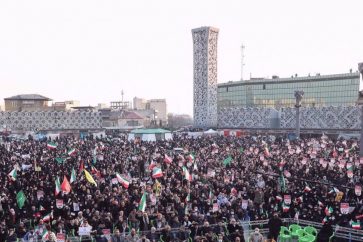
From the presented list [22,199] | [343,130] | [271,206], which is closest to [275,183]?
[271,206]

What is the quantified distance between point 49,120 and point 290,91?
55.4 meters

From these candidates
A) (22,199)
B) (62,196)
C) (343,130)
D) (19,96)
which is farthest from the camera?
(19,96)

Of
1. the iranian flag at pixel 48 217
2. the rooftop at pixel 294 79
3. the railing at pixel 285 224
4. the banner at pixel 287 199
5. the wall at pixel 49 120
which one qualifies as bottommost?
the railing at pixel 285 224

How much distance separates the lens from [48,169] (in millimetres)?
21531

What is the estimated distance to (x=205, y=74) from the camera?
194 ft

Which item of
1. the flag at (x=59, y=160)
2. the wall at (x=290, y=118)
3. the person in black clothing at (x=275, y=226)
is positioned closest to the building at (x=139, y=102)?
the wall at (x=290, y=118)

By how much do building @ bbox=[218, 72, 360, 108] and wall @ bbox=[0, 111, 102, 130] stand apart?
4478 cm

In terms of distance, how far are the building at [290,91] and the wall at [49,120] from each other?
44.8 meters

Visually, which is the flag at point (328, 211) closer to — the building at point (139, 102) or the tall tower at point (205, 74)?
the tall tower at point (205, 74)

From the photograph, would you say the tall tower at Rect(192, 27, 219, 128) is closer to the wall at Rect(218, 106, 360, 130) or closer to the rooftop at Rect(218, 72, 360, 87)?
the wall at Rect(218, 106, 360, 130)

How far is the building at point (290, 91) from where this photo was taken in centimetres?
8594

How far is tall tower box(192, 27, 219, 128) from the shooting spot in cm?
5875

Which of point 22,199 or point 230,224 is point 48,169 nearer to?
point 22,199

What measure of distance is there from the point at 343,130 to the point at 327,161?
2727 centimetres
